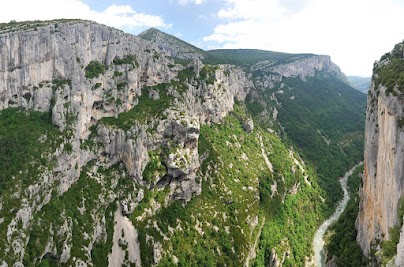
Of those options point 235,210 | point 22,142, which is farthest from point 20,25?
point 235,210

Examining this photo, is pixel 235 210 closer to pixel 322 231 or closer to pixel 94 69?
pixel 322 231

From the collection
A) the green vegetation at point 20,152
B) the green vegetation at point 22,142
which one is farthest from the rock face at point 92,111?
the green vegetation at point 22,142

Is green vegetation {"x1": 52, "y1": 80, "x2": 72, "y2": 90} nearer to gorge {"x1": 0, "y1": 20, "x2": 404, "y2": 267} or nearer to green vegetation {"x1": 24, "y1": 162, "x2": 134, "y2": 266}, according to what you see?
gorge {"x1": 0, "y1": 20, "x2": 404, "y2": 267}

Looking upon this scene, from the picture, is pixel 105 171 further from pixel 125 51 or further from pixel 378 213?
pixel 378 213

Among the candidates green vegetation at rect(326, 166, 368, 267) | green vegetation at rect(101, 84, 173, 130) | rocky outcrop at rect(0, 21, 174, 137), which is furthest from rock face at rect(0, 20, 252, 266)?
green vegetation at rect(326, 166, 368, 267)

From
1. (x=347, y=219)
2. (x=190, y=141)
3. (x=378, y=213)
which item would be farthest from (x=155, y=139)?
(x=378, y=213)
